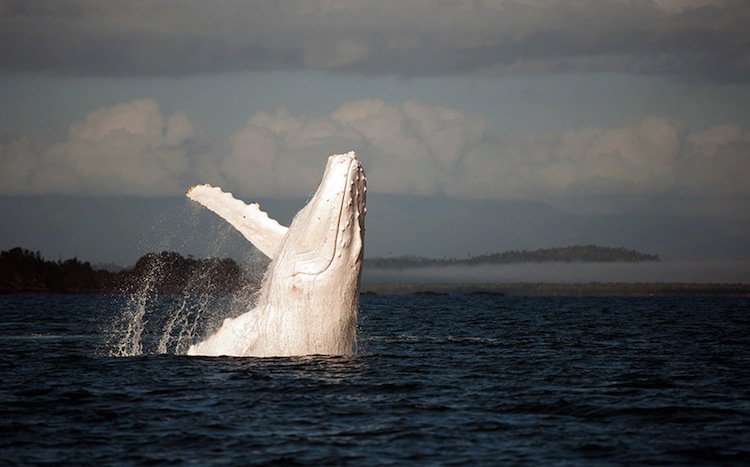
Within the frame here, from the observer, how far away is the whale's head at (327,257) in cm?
1664

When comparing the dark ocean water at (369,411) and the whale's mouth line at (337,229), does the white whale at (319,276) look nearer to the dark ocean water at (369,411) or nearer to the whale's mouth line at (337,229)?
the whale's mouth line at (337,229)

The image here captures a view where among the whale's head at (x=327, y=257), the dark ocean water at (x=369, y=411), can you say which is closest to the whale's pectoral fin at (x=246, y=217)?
the whale's head at (x=327, y=257)

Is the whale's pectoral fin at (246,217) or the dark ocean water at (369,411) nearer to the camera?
the dark ocean water at (369,411)

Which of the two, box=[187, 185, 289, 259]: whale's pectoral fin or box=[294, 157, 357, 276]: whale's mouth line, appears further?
box=[187, 185, 289, 259]: whale's pectoral fin

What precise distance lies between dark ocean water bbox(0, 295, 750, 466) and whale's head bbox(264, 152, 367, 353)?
1.00 metres

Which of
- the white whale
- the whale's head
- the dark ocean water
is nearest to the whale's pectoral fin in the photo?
the white whale

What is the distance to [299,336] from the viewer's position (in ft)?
56.5

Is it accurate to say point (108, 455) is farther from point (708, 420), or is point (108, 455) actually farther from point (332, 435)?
point (708, 420)

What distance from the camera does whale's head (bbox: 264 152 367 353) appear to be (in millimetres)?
16641

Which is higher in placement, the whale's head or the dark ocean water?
the whale's head

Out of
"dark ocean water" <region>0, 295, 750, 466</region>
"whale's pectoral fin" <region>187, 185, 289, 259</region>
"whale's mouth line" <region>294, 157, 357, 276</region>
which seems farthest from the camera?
"whale's pectoral fin" <region>187, 185, 289, 259</region>

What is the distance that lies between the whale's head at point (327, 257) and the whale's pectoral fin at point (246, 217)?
100 centimetres

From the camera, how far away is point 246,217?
1839 cm

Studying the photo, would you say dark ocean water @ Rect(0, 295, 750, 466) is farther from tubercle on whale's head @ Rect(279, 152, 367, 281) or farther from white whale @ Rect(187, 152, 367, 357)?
tubercle on whale's head @ Rect(279, 152, 367, 281)
